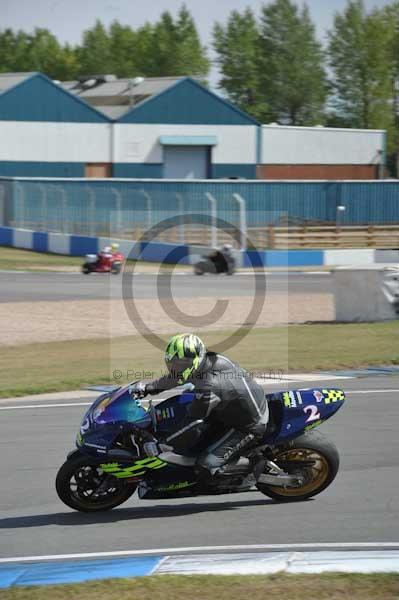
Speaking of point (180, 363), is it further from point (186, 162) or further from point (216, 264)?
point (186, 162)

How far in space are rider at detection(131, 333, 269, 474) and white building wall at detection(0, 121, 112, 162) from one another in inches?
1790

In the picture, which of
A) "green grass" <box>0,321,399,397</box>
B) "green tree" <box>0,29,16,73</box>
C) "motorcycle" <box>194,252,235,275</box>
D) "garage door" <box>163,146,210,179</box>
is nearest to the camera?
"green grass" <box>0,321,399,397</box>

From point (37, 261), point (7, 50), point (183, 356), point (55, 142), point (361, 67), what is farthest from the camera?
point (7, 50)

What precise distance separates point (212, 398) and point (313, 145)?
180 ft

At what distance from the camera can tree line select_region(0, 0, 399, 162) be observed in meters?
92.6

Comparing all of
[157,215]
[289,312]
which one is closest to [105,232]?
[157,215]

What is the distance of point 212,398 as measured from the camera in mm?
7723

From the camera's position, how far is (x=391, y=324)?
1983 centimetres

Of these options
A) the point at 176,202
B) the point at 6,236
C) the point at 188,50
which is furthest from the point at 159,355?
the point at 188,50

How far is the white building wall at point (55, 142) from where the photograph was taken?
5237cm

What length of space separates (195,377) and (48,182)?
3453 cm

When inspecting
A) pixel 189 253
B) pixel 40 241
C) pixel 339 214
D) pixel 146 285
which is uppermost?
pixel 339 214

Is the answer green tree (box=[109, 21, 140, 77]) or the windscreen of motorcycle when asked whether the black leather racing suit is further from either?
green tree (box=[109, 21, 140, 77])

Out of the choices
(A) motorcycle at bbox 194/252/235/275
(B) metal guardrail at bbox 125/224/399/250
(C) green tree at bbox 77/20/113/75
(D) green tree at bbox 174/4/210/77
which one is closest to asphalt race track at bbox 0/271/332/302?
(A) motorcycle at bbox 194/252/235/275
